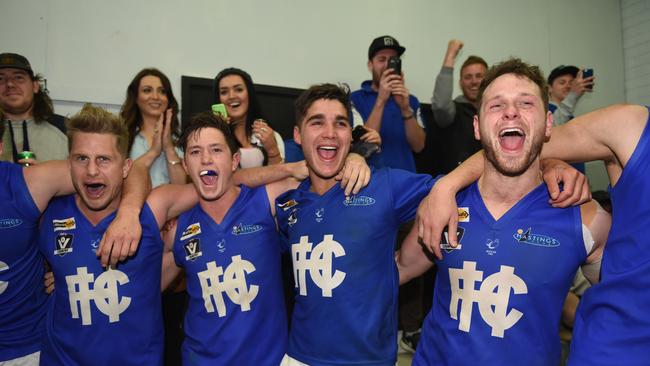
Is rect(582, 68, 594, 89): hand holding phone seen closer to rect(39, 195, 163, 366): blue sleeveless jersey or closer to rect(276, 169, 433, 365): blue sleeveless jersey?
rect(276, 169, 433, 365): blue sleeveless jersey

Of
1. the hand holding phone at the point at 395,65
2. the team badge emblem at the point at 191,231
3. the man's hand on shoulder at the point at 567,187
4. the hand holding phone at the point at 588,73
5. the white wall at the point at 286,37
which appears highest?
the white wall at the point at 286,37

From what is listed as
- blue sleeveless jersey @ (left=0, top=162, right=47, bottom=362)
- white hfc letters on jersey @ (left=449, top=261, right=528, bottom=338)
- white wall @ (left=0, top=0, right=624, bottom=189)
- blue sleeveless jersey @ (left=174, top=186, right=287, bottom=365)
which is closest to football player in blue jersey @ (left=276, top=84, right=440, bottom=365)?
blue sleeveless jersey @ (left=174, top=186, right=287, bottom=365)

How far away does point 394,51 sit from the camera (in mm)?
3312

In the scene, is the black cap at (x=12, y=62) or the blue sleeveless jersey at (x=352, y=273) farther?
the black cap at (x=12, y=62)

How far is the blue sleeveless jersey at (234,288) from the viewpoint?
1.91m

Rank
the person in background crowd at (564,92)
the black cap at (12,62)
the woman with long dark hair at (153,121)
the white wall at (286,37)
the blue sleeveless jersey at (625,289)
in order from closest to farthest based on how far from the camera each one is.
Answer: the blue sleeveless jersey at (625,289), the black cap at (12,62), the woman with long dark hair at (153,121), the white wall at (286,37), the person in background crowd at (564,92)

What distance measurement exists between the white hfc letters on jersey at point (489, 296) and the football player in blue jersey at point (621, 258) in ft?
0.65

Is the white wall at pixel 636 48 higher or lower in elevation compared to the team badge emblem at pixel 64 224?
higher

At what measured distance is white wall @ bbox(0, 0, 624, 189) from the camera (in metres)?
3.72

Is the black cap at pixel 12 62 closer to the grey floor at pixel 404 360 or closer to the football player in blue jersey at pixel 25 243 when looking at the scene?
the football player in blue jersey at pixel 25 243

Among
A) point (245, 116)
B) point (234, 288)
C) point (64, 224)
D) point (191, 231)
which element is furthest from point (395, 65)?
point (64, 224)

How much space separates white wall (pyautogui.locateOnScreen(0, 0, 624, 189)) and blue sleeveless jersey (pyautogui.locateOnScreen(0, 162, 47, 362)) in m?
1.95

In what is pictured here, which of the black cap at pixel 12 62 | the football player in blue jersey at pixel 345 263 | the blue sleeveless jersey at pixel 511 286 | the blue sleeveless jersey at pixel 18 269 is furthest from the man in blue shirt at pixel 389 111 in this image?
the black cap at pixel 12 62

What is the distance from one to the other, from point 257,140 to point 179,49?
170 centimetres
